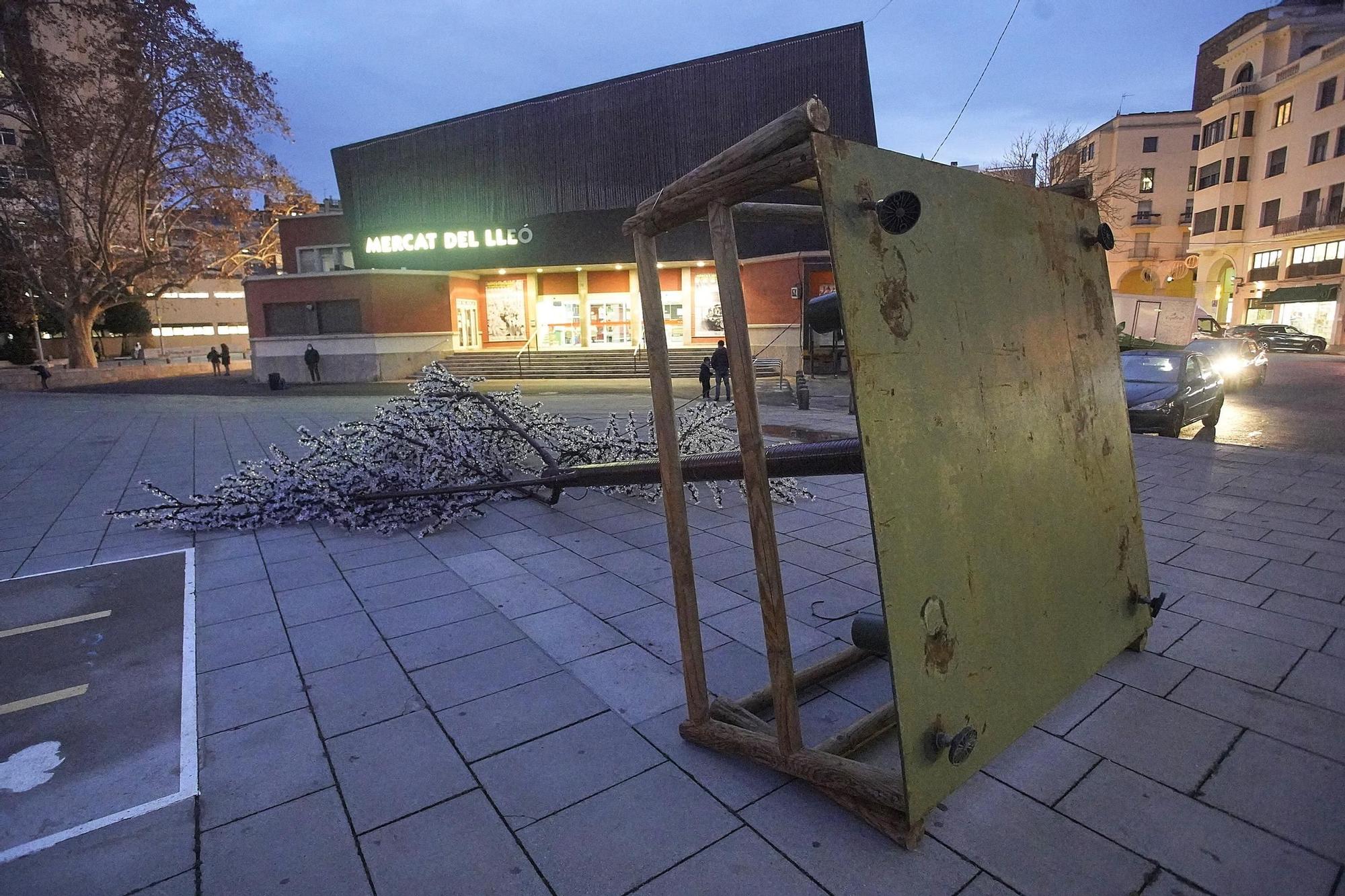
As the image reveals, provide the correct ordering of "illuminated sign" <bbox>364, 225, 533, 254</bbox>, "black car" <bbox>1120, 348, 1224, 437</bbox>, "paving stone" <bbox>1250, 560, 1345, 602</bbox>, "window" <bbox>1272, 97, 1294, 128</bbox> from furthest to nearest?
"window" <bbox>1272, 97, 1294, 128</bbox>
"illuminated sign" <bbox>364, 225, 533, 254</bbox>
"black car" <bbox>1120, 348, 1224, 437</bbox>
"paving stone" <bbox>1250, 560, 1345, 602</bbox>

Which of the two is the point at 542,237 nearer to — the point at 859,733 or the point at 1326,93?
the point at 859,733

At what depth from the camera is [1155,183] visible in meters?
51.7

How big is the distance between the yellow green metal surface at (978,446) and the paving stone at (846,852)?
8.7 inches

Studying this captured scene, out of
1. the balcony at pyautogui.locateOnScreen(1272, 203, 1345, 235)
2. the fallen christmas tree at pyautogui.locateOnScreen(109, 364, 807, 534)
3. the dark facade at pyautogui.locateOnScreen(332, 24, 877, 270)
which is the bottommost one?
the fallen christmas tree at pyautogui.locateOnScreen(109, 364, 807, 534)

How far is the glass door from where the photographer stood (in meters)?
30.0

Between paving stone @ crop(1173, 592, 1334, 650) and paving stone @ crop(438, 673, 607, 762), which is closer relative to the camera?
paving stone @ crop(438, 673, 607, 762)

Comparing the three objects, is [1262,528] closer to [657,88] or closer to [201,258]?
[657,88]

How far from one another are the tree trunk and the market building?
6.03m

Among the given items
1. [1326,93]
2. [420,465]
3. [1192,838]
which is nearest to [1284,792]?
[1192,838]

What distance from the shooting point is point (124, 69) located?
2256cm

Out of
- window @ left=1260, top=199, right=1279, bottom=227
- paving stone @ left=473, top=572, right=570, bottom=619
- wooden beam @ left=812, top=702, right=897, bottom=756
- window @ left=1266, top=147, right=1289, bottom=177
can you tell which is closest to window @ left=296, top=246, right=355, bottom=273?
paving stone @ left=473, top=572, right=570, bottom=619

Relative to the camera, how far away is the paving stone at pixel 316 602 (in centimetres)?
405

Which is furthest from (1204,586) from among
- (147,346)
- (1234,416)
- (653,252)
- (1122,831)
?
(147,346)

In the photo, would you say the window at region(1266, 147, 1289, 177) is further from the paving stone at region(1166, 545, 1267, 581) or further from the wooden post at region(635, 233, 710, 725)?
the wooden post at region(635, 233, 710, 725)
